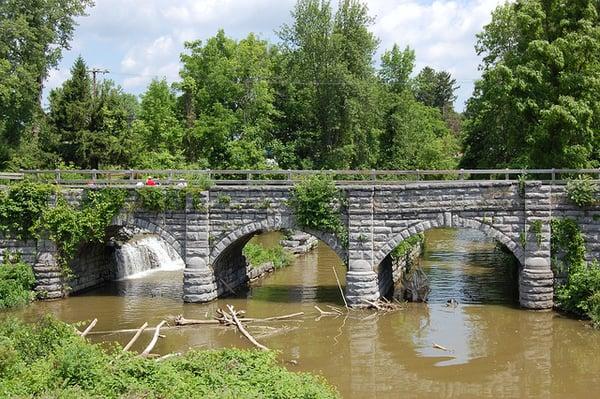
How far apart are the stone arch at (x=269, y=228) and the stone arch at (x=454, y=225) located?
1.40 metres

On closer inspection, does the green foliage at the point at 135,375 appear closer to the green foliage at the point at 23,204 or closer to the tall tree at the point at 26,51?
the green foliage at the point at 23,204

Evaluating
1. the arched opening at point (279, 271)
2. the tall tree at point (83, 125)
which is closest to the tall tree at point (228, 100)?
the tall tree at point (83, 125)

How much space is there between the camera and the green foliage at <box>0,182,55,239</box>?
25.5 meters

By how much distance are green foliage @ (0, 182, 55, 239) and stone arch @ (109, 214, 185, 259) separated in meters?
2.67

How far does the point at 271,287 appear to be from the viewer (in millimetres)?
29062

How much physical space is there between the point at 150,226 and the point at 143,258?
7.84m

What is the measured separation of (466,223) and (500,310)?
10.4 ft

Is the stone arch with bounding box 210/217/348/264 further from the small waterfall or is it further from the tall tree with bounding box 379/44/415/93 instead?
the tall tree with bounding box 379/44/415/93

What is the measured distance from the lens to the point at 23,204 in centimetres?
2558

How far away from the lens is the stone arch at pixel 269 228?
24.4 meters

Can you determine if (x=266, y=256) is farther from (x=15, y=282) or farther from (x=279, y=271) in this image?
(x=15, y=282)

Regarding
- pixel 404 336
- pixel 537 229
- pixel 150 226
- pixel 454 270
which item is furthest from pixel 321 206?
pixel 454 270

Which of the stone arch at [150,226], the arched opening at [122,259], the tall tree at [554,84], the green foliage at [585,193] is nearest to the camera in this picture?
the green foliage at [585,193]

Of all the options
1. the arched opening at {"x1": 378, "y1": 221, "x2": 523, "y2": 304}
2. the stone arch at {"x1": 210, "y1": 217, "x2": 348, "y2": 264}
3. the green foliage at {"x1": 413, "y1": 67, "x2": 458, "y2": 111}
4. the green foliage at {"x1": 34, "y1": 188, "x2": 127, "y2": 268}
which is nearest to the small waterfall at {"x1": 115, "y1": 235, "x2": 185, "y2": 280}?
the green foliage at {"x1": 34, "y1": 188, "x2": 127, "y2": 268}
